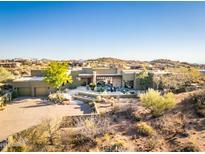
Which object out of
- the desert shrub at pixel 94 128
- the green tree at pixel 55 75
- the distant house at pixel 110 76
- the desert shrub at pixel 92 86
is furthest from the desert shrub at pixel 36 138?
the distant house at pixel 110 76

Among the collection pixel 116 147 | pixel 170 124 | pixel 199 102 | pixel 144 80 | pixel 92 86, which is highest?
pixel 144 80

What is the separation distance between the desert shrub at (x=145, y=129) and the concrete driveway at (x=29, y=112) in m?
5.75

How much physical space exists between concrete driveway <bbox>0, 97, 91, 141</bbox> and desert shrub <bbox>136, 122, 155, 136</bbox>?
A: 18.9 ft

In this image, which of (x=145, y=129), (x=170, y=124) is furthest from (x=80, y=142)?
(x=170, y=124)

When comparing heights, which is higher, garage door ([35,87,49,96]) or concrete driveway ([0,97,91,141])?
garage door ([35,87,49,96])

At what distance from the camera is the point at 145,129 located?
11.9m

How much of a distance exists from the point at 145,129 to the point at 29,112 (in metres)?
9.31

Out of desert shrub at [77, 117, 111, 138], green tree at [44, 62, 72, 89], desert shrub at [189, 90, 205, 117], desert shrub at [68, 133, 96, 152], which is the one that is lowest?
desert shrub at [68, 133, 96, 152]

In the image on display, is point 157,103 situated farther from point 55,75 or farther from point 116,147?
point 55,75

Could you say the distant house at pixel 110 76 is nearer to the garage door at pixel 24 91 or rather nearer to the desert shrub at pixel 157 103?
the garage door at pixel 24 91

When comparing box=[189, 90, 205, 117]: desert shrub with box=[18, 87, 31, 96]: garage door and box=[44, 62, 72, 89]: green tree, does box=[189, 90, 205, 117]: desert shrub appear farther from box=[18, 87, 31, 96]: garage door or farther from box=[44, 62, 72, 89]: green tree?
box=[18, 87, 31, 96]: garage door

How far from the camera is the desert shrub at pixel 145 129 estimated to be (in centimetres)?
1171

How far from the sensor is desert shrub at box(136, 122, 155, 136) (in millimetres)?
11712

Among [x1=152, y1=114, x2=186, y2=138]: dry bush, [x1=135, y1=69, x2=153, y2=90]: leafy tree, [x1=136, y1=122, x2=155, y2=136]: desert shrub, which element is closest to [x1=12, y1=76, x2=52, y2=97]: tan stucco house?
[x1=135, y1=69, x2=153, y2=90]: leafy tree
